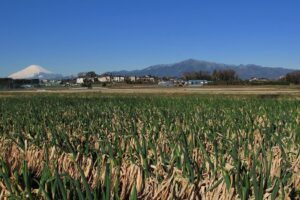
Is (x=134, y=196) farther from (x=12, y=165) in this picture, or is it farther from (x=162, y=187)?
(x=12, y=165)

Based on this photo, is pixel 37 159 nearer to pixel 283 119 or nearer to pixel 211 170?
pixel 211 170

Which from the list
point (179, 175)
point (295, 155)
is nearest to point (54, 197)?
point (179, 175)

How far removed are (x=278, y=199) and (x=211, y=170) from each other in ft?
4.02

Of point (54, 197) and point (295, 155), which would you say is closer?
point (54, 197)

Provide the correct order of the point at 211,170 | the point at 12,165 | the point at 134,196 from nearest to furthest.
Answer: 1. the point at 134,196
2. the point at 211,170
3. the point at 12,165

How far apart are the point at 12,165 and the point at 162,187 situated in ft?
8.74

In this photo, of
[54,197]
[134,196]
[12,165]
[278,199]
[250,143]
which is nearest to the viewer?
[134,196]

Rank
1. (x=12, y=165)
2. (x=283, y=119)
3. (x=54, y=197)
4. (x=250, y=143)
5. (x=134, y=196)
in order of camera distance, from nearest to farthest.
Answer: (x=134, y=196), (x=54, y=197), (x=12, y=165), (x=250, y=143), (x=283, y=119)

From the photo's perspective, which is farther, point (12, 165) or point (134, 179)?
point (12, 165)

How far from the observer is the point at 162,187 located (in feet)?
12.7

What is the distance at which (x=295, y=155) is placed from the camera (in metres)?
5.99

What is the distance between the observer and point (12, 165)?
5793 millimetres

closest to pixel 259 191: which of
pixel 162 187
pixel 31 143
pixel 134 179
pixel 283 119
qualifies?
pixel 162 187

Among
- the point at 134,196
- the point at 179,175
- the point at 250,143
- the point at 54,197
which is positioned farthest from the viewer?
the point at 250,143
